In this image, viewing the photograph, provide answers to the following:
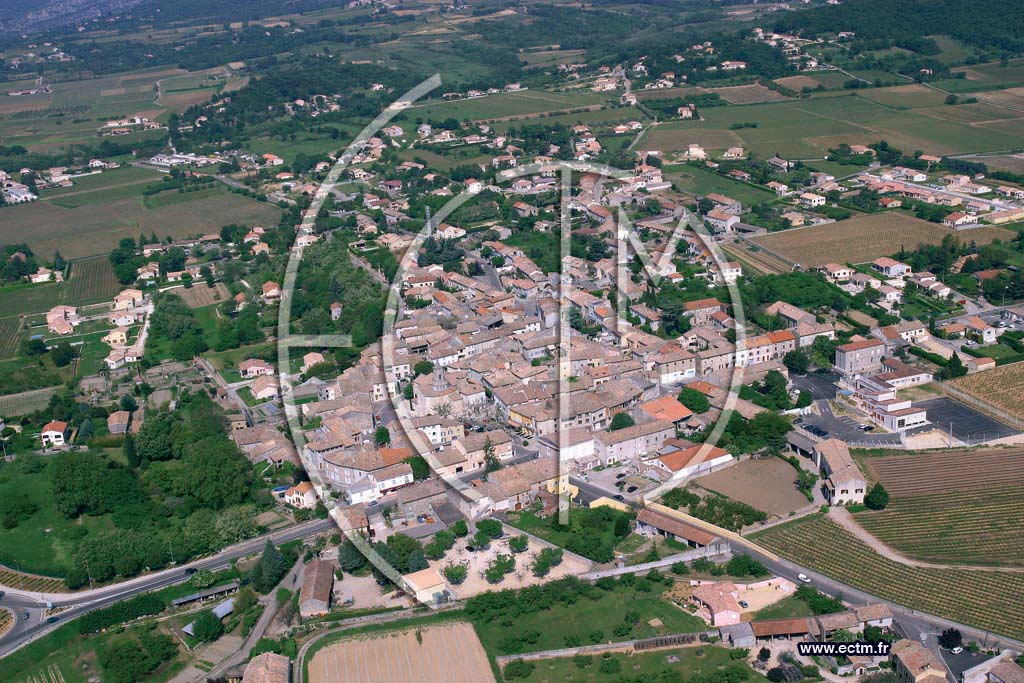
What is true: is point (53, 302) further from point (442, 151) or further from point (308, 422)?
point (442, 151)

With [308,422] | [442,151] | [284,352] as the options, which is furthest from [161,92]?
[308,422]

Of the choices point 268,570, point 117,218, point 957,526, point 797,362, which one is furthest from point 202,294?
point 957,526

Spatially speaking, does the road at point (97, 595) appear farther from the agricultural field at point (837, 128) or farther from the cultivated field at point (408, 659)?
the agricultural field at point (837, 128)

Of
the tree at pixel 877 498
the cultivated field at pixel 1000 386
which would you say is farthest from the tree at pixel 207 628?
the cultivated field at pixel 1000 386

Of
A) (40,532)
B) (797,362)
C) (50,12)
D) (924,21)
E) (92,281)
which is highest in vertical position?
(50,12)

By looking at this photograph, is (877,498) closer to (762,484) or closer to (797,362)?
(762,484)

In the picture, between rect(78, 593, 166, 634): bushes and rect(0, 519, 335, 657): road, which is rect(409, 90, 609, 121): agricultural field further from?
rect(78, 593, 166, 634): bushes
